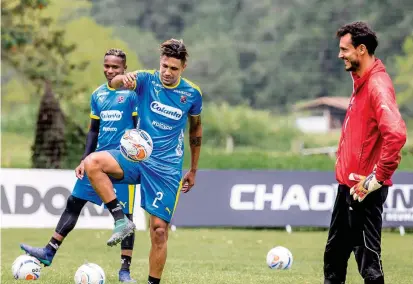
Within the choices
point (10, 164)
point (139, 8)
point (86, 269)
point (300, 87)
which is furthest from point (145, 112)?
point (139, 8)

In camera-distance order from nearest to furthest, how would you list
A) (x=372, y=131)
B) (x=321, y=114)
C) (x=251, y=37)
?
(x=372, y=131), (x=321, y=114), (x=251, y=37)

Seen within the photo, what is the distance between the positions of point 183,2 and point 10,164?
922 inches

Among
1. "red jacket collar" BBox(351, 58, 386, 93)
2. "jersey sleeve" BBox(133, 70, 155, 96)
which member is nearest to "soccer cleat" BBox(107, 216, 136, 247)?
"jersey sleeve" BBox(133, 70, 155, 96)

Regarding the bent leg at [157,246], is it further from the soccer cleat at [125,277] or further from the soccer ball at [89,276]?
the soccer cleat at [125,277]

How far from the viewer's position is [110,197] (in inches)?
345

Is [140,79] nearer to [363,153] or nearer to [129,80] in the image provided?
[129,80]

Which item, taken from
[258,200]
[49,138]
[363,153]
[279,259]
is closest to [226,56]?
[49,138]

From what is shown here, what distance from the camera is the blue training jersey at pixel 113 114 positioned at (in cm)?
1012

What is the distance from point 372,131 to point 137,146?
A: 2.15 metres

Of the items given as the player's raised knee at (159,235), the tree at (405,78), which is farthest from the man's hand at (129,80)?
the tree at (405,78)

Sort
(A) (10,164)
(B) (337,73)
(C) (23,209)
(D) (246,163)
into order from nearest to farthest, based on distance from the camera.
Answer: (C) (23,209)
(D) (246,163)
(A) (10,164)
(B) (337,73)

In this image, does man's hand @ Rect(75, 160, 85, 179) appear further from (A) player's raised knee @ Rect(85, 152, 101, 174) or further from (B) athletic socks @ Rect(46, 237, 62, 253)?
(B) athletic socks @ Rect(46, 237, 62, 253)

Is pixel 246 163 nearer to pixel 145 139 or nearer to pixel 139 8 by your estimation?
pixel 145 139

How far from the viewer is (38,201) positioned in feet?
54.3
